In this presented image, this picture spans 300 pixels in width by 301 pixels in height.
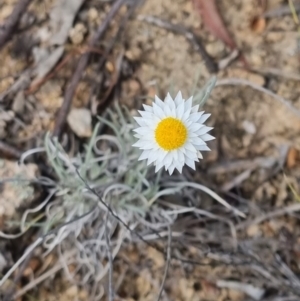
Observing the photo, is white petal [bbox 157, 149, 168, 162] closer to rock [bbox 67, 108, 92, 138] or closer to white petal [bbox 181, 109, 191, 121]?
white petal [bbox 181, 109, 191, 121]

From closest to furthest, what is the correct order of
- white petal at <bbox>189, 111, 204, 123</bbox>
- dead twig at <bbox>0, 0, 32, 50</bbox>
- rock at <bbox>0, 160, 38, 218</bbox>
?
white petal at <bbox>189, 111, 204, 123</bbox>
rock at <bbox>0, 160, 38, 218</bbox>
dead twig at <bbox>0, 0, 32, 50</bbox>

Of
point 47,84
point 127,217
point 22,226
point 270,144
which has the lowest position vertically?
point 270,144

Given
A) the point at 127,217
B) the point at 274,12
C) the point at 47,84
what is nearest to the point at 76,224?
the point at 127,217

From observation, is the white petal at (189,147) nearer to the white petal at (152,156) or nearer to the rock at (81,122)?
the white petal at (152,156)

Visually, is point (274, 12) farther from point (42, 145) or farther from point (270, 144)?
point (42, 145)

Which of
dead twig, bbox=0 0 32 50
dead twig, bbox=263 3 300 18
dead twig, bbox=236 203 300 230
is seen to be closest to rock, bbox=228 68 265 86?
dead twig, bbox=263 3 300 18

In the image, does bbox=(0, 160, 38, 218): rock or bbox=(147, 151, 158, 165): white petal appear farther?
bbox=(0, 160, 38, 218): rock

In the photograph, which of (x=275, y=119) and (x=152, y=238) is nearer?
(x=152, y=238)
